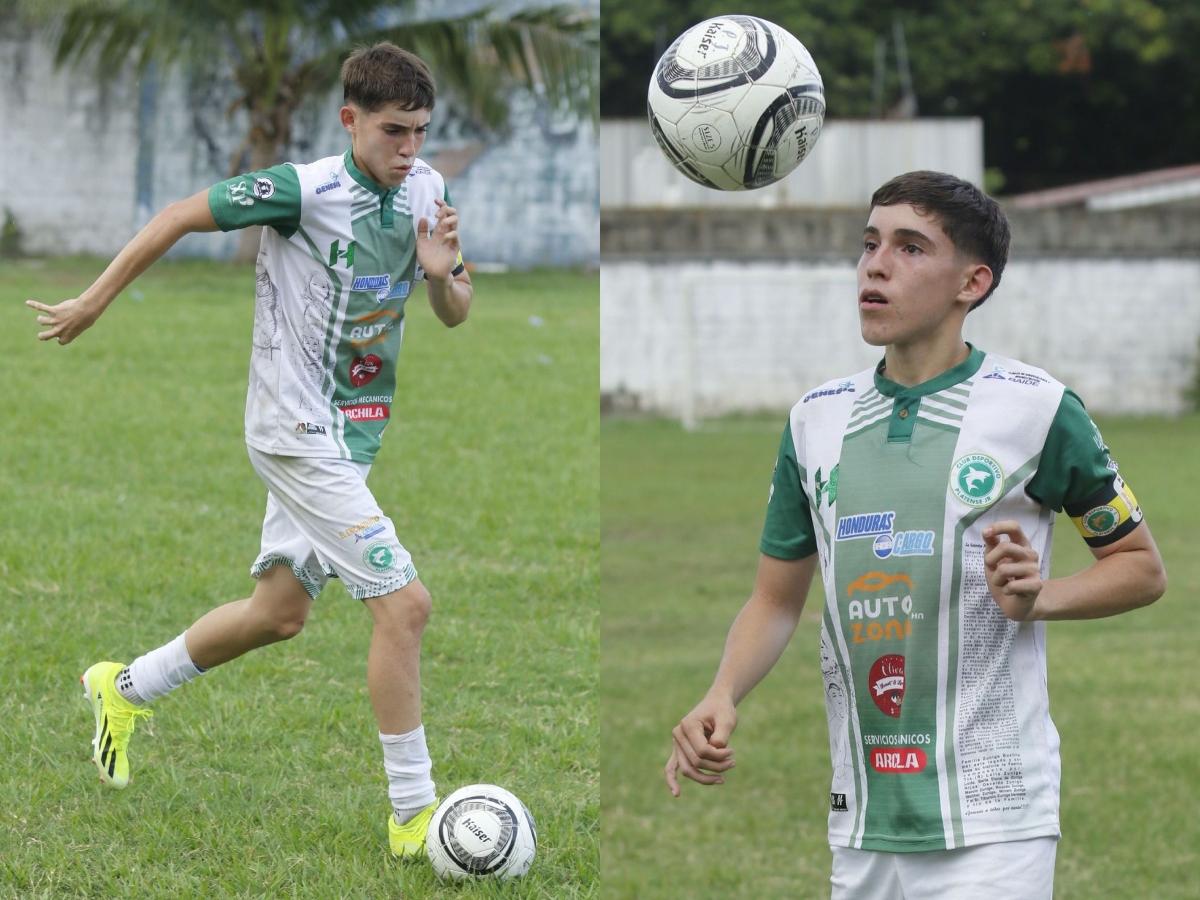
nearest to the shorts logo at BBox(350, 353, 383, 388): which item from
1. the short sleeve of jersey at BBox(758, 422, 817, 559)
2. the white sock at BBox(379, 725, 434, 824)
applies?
the white sock at BBox(379, 725, 434, 824)

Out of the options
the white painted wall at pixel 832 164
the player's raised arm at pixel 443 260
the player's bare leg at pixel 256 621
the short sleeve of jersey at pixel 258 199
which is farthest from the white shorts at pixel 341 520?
the white painted wall at pixel 832 164

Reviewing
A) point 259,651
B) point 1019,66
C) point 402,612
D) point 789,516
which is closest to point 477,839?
A: point 402,612

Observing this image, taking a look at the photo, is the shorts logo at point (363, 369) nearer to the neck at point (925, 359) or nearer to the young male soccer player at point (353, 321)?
the young male soccer player at point (353, 321)

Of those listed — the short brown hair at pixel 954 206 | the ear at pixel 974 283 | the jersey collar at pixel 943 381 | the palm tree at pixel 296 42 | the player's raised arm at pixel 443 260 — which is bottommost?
the jersey collar at pixel 943 381

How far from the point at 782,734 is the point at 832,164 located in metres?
17.5

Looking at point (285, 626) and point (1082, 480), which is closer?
point (1082, 480)

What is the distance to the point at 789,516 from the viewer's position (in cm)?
302

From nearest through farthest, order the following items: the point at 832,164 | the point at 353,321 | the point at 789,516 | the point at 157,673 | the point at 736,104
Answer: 1. the point at 789,516
2. the point at 736,104
3. the point at 353,321
4. the point at 157,673
5. the point at 832,164

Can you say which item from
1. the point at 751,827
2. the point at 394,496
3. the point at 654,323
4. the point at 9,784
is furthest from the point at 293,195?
the point at 654,323

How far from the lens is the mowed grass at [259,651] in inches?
165

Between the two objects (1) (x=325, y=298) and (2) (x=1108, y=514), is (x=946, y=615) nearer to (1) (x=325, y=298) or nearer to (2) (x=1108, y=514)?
(2) (x=1108, y=514)

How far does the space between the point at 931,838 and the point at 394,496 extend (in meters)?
6.27

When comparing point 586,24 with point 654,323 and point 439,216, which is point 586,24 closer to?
point 654,323

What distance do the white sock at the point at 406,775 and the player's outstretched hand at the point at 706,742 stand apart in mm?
1435
